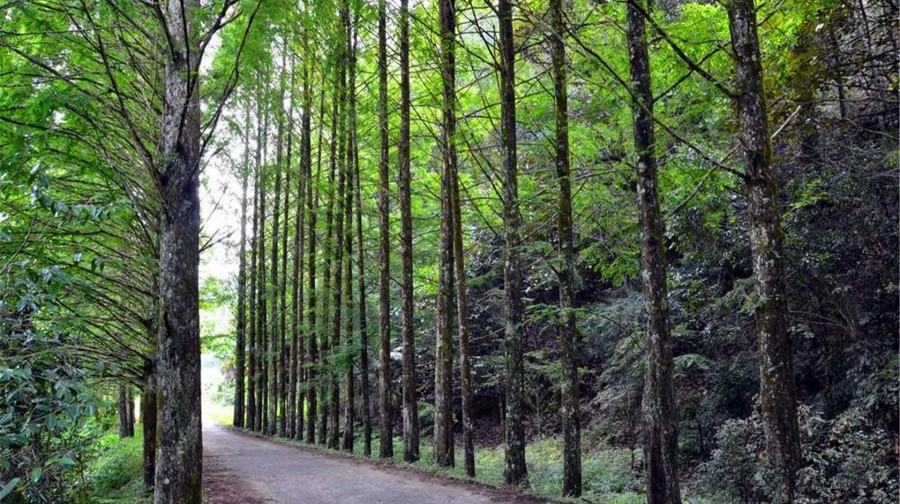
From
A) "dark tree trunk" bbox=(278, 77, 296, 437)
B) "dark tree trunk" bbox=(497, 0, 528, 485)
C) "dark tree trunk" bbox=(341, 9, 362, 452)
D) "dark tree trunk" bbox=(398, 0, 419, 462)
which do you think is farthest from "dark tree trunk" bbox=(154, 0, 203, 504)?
"dark tree trunk" bbox=(278, 77, 296, 437)

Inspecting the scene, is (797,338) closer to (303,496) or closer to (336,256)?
(303,496)

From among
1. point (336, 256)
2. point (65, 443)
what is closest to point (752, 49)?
point (65, 443)

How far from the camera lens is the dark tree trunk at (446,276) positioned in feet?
39.7

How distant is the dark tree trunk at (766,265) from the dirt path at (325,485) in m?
3.83

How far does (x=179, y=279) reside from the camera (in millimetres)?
4859

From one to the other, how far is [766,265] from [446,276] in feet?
25.9

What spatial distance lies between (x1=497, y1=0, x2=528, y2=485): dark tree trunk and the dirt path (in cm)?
81

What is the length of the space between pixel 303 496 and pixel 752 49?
28.7ft

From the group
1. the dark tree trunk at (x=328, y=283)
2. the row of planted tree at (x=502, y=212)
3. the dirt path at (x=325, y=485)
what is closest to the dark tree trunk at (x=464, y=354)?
the row of planted tree at (x=502, y=212)

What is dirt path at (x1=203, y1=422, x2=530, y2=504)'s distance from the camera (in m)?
8.62

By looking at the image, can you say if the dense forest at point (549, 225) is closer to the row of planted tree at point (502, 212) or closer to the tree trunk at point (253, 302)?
the row of planted tree at point (502, 212)

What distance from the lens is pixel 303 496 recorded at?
9016 mm

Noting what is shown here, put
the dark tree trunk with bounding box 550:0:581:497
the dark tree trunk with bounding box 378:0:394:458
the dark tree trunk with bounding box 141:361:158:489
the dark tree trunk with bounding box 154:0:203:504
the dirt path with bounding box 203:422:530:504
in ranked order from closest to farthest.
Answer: the dark tree trunk with bounding box 154:0:203:504 < the dirt path with bounding box 203:422:530:504 < the dark tree trunk with bounding box 550:0:581:497 < the dark tree trunk with bounding box 141:361:158:489 < the dark tree trunk with bounding box 378:0:394:458

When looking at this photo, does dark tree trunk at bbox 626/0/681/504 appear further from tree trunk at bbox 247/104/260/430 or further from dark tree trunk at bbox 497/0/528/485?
tree trunk at bbox 247/104/260/430
